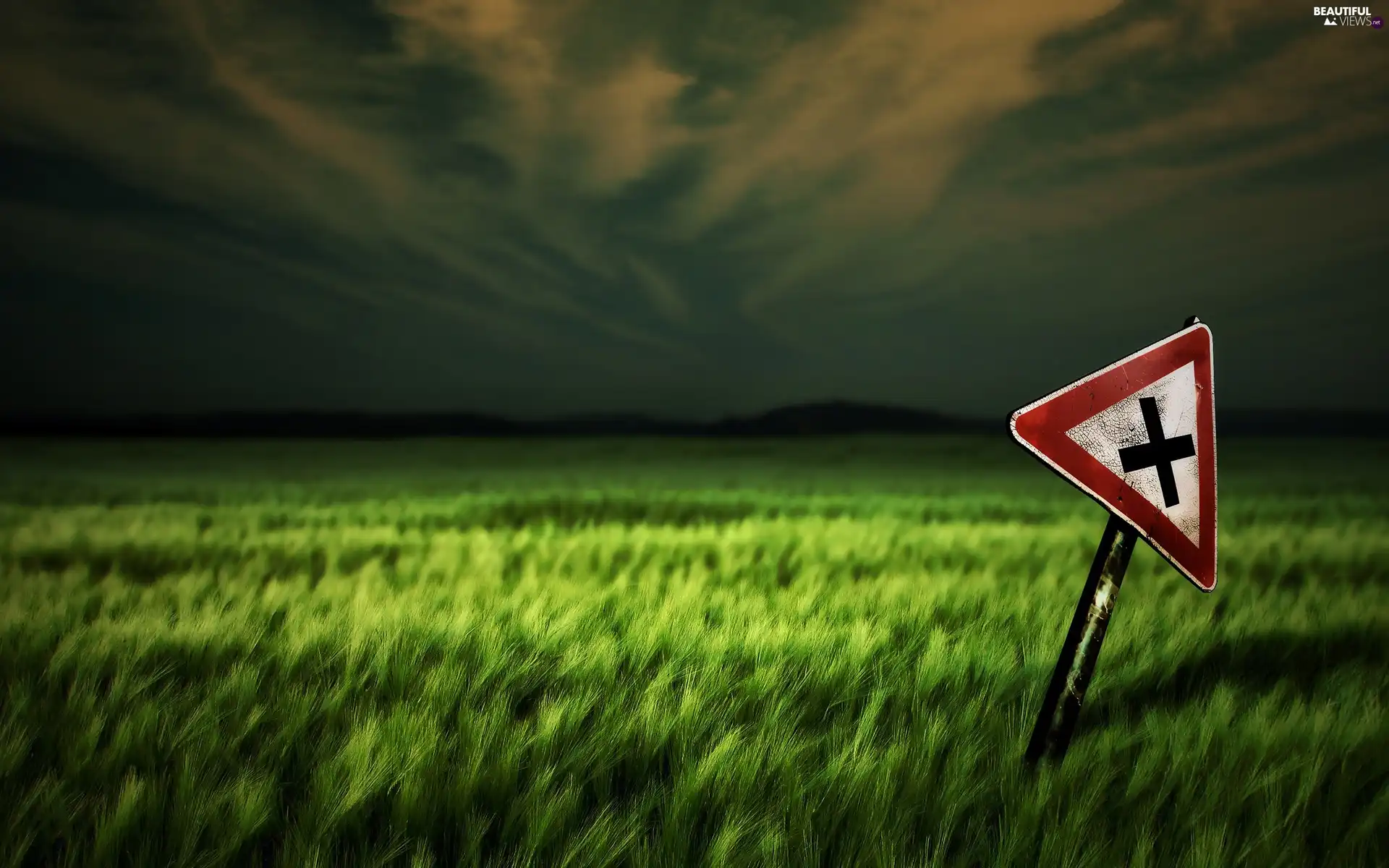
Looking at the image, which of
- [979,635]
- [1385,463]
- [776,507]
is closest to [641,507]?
[776,507]

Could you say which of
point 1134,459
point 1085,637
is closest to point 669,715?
point 1085,637

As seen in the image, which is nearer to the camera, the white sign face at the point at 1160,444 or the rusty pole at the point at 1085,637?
the white sign face at the point at 1160,444

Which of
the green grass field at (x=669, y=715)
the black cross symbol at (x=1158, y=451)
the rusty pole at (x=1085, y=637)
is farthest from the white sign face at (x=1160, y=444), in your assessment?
the green grass field at (x=669, y=715)

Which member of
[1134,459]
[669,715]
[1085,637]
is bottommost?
[669,715]

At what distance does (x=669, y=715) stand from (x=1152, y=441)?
1.92m

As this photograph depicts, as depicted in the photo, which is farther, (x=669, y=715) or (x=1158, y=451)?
(x=669, y=715)

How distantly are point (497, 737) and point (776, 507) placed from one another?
560 inches

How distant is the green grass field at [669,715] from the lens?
2.10 m

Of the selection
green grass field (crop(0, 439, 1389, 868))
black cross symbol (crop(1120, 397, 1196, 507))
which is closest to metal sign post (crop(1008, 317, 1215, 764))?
black cross symbol (crop(1120, 397, 1196, 507))

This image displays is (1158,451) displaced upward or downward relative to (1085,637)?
upward

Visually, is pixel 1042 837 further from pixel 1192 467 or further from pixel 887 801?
pixel 1192 467

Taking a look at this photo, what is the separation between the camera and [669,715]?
2.84 m

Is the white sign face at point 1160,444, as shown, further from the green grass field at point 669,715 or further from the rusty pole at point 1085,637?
the green grass field at point 669,715

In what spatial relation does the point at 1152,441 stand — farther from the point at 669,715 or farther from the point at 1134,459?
the point at 669,715
